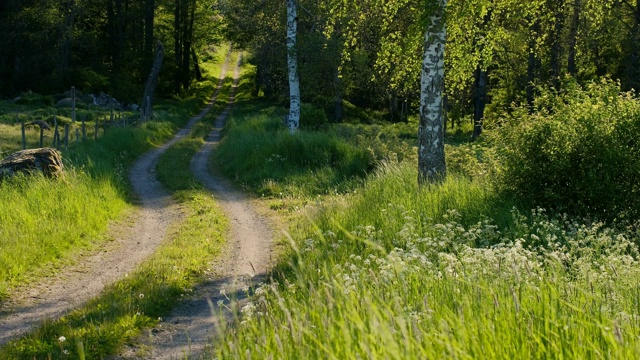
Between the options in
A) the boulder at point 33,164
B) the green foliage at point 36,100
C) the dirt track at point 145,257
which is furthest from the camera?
the green foliage at point 36,100

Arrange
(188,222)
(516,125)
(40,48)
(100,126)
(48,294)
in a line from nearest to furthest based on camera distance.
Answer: (48,294) → (516,125) → (188,222) → (100,126) → (40,48)

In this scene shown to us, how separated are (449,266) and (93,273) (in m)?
7.21

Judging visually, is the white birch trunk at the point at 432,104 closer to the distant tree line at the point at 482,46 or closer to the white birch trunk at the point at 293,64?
the distant tree line at the point at 482,46

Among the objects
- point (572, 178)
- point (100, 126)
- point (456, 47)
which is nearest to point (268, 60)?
point (100, 126)

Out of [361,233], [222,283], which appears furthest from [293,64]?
[361,233]

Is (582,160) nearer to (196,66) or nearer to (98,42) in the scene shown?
(98,42)

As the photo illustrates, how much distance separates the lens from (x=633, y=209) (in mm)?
9234

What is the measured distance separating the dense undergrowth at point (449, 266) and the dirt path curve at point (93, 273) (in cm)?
294

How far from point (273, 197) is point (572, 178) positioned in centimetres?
888

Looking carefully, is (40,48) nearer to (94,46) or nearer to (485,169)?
(94,46)

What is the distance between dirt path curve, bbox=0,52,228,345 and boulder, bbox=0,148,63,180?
7.47 ft

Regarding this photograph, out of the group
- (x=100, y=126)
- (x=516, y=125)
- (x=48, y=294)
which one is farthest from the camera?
(x=100, y=126)

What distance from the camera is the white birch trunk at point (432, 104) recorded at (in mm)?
11781

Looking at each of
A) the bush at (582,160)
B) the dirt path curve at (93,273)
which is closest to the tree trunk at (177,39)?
the dirt path curve at (93,273)
